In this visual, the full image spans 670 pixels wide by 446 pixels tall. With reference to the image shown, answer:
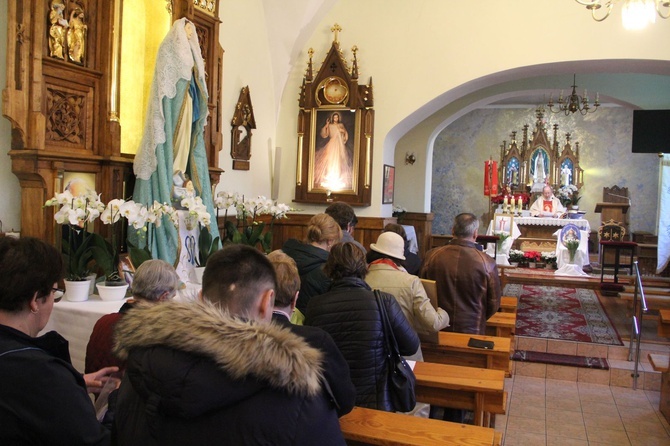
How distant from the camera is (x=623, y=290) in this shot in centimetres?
919

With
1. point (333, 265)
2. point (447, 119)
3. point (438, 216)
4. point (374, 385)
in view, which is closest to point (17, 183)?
point (333, 265)

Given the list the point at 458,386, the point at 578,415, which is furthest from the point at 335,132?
the point at 458,386

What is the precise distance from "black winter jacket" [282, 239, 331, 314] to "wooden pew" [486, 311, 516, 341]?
2093 millimetres

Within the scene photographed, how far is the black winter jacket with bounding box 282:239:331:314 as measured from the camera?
379 cm

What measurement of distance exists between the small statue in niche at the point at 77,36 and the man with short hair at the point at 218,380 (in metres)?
3.62

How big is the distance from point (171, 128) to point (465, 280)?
96.9 inches

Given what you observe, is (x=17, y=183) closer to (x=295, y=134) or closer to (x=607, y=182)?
(x=295, y=134)

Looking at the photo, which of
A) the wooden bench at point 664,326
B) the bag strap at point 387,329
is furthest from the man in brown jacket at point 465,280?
the wooden bench at point 664,326

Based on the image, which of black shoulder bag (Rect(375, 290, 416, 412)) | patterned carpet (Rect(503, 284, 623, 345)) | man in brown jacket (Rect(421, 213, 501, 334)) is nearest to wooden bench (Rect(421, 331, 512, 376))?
man in brown jacket (Rect(421, 213, 501, 334))

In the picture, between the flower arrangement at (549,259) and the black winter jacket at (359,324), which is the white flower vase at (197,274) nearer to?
the black winter jacket at (359,324)

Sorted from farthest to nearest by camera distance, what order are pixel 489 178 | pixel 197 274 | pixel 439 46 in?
pixel 489 178
pixel 439 46
pixel 197 274

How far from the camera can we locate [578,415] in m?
5.36

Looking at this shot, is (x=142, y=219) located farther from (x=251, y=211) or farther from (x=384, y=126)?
(x=384, y=126)

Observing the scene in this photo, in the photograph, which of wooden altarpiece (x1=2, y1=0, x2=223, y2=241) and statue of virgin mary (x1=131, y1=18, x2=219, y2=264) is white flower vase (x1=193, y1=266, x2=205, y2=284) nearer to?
statue of virgin mary (x1=131, y1=18, x2=219, y2=264)
